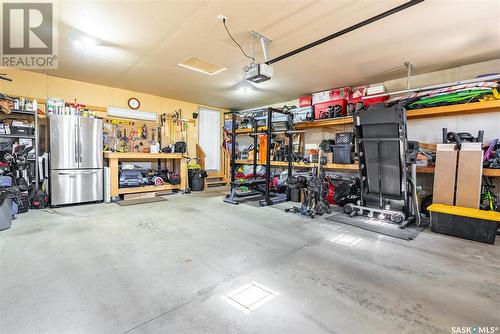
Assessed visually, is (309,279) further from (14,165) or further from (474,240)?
(14,165)

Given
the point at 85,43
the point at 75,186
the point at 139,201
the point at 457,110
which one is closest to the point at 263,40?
the point at 85,43

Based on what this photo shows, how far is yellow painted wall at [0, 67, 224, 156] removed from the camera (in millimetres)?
4996

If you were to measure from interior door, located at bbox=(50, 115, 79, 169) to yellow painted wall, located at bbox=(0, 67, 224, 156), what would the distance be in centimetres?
99

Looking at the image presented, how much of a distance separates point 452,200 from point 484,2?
9.10 feet

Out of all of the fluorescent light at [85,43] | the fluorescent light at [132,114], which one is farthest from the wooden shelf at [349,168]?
the fluorescent light at [85,43]

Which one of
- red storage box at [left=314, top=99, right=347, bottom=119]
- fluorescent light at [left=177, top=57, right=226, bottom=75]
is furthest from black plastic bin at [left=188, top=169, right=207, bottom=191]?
red storage box at [left=314, top=99, right=347, bottom=119]

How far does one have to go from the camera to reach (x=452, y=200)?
3768 millimetres

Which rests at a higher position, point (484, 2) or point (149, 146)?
point (484, 2)

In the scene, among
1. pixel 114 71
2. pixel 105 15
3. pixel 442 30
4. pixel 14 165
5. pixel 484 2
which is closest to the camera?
pixel 484 2

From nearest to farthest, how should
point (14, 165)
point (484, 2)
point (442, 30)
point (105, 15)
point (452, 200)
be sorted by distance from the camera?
point (484, 2)
point (105, 15)
point (442, 30)
point (452, 200)
point (14, 165)

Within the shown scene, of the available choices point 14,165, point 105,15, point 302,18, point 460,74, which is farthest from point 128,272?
point 460,74

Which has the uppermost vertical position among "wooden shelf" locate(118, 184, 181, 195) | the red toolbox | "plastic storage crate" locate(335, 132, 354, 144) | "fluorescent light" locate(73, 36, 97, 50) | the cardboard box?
"fluorescent light" locate(73, 36, 97, 50)

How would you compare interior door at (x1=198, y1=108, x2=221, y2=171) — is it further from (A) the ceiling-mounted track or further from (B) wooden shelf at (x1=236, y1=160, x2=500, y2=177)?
(A) the ceiling-mounted track

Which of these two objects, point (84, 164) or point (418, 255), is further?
point (84, 164)
